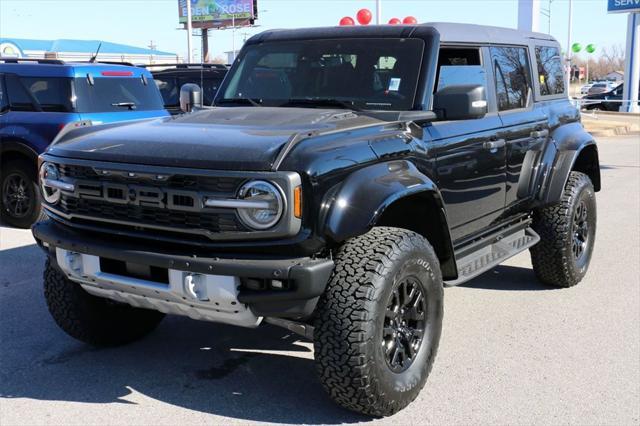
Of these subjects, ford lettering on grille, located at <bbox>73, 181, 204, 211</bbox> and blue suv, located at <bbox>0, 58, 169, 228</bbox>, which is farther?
blue suv, located at <bbox>0, 58, 169, 228</bbox>

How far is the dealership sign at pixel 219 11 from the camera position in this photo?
5622 cm

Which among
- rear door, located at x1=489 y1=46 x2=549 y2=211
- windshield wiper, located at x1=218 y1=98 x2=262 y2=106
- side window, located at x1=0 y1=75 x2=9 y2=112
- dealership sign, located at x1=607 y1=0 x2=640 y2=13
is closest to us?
windshield wiper, located at x1=218 y1=98 x2=262 y2=106

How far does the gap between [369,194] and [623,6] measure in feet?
104

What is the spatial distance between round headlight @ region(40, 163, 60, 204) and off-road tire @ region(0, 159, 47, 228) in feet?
15.9

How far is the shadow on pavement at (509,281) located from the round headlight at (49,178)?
136 inches

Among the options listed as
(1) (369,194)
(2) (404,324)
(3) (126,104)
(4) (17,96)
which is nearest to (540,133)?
(2) (404,324)

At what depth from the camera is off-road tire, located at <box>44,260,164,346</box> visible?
4.12 meters

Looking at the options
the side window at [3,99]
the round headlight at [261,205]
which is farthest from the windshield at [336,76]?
the side window at [3,99]

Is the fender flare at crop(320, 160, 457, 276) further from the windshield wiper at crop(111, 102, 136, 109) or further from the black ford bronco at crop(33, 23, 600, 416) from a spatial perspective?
the windshield wiper at crop(111, 102, 136, 109)

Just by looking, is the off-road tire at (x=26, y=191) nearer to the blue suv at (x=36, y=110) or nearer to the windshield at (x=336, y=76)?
the blue suv at (x=36, y=110)

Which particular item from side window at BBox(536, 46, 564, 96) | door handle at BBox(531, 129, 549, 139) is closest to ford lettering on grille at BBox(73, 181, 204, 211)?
door handle at BBox(531, 129, 549, 139)

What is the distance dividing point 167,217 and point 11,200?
6.11m

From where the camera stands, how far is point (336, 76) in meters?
4.50

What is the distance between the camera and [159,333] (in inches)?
188
